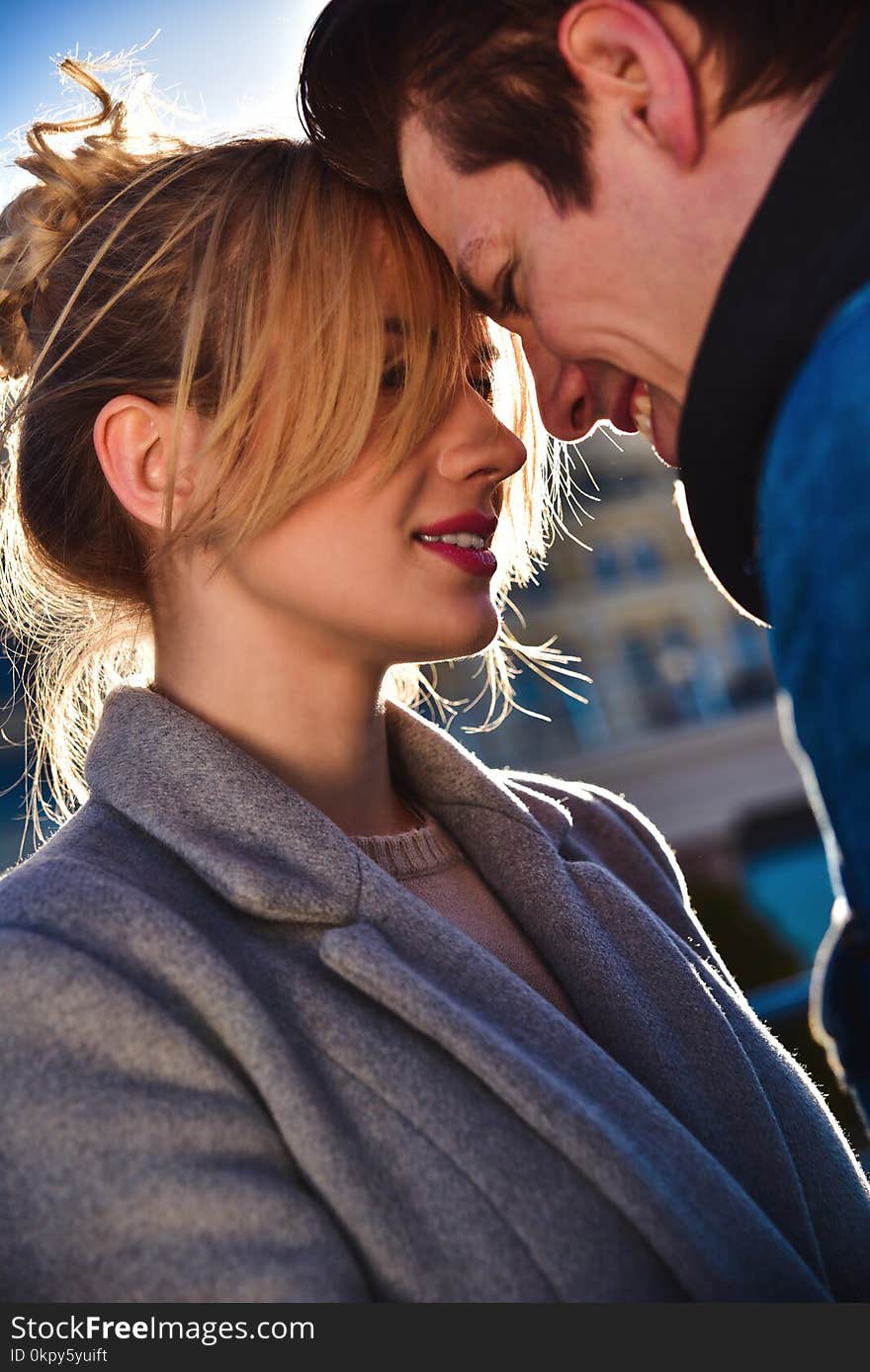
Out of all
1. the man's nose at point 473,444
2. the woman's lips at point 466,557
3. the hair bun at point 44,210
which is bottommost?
the woman's lips at point 466,557

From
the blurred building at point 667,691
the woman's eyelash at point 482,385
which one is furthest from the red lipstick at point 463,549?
the blurred building at point 667,691

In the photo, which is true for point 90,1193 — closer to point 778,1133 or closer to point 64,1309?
point 64,1309

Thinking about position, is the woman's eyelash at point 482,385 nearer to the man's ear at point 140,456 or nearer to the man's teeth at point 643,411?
the man's teeth at point 643,411

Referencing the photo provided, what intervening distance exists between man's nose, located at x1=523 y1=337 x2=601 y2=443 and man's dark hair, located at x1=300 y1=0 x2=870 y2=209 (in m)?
0.34

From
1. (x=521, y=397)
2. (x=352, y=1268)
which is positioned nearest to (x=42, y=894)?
(x=352, y=1268)

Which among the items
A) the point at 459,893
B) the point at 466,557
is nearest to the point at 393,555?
the point at 466,557

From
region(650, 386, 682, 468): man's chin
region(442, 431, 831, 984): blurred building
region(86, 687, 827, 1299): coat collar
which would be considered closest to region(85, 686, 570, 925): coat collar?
region(86, 687, 827, 1299): coat collar

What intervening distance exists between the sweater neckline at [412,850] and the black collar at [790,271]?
0.91m

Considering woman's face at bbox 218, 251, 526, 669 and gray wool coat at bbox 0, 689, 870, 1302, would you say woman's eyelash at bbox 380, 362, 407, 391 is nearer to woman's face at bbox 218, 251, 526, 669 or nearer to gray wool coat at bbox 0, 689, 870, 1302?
woman's face at bbox 218, 251, 526, 669

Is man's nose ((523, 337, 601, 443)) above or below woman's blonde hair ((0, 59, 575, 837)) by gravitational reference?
below

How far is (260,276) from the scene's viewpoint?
1.79m

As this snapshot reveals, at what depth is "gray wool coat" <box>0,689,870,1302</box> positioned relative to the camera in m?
1.20

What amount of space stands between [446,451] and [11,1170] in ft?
3.77

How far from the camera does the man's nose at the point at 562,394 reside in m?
1.74
